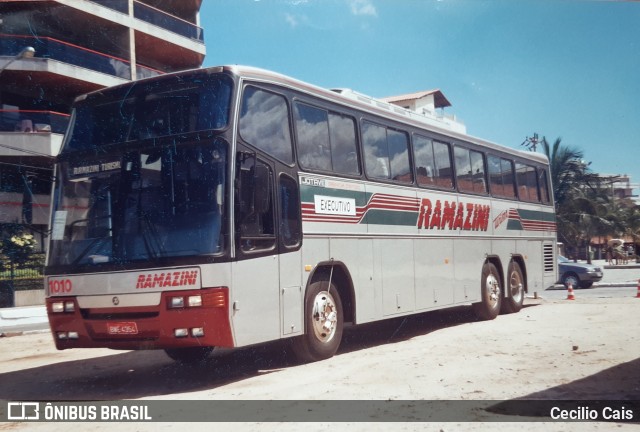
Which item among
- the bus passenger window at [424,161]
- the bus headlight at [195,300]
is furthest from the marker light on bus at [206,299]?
the bus passenger window at [424,161]

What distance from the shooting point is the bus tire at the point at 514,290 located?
15461 mm

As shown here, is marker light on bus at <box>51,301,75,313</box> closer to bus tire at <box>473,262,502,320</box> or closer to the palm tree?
bus tire at <box>473,262,502,320</box>

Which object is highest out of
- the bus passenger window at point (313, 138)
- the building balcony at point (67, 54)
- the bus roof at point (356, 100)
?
the building balcony at point (67, 54)

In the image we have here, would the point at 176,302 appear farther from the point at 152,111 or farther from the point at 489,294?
the point at 489,294

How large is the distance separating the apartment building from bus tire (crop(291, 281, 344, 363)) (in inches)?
718

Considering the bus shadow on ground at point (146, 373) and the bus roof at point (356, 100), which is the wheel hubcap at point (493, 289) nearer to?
the bus shadow on ground at point (146, 373)

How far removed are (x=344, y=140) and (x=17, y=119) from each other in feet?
69.2

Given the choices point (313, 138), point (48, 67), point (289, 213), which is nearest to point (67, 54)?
point (48, 67)

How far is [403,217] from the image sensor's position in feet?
37.4

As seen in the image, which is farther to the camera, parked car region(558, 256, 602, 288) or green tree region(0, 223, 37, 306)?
parked car region(558, 256, 602, 288)

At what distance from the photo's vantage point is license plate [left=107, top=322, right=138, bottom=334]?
301 inches

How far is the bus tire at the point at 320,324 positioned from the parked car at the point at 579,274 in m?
19.4

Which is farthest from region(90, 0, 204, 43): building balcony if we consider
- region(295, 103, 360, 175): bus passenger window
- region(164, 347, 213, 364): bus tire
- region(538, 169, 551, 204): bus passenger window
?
region(164, 347, 213, 364): bus tire

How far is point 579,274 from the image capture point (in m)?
27.1
